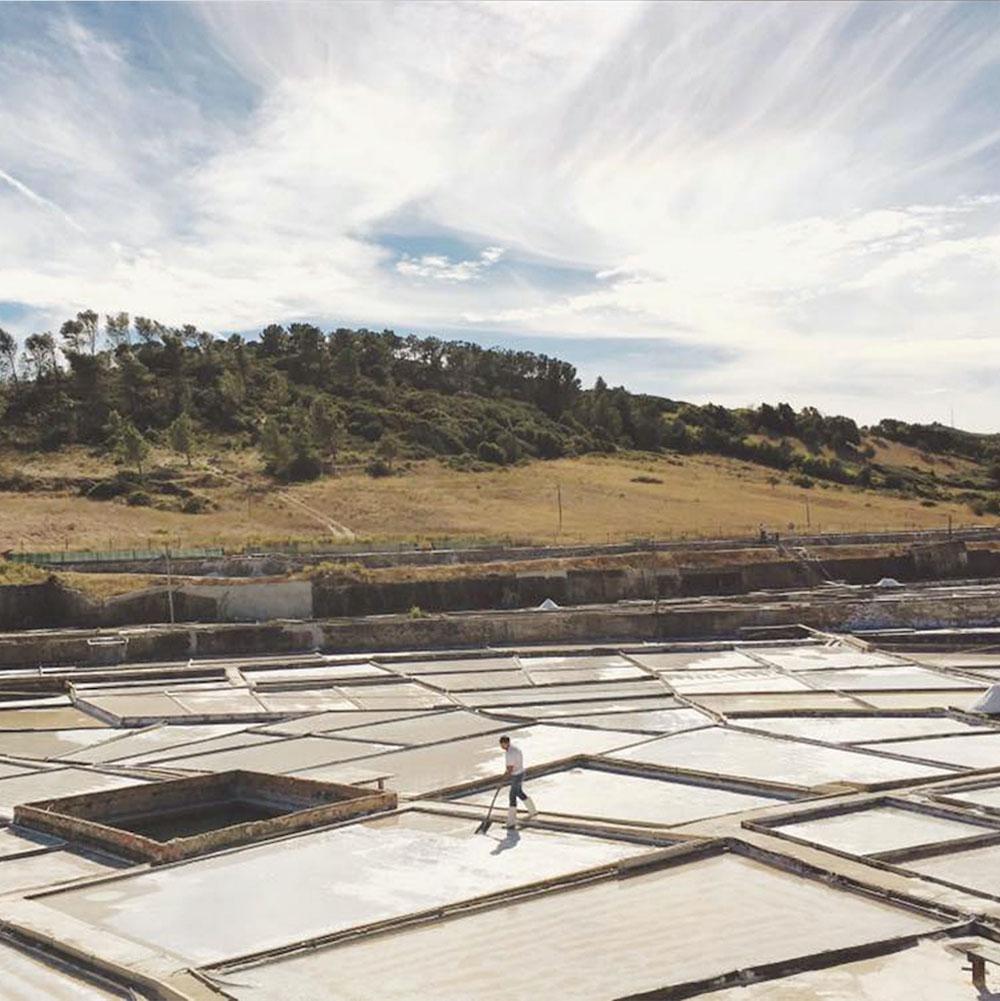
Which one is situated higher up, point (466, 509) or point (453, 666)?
point (466, 509)

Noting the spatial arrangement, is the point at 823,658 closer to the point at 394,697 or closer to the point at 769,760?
the point at 394,697

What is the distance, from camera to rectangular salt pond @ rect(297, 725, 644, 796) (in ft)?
46.4

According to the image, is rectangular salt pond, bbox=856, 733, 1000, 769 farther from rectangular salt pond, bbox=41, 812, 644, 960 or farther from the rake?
the rake

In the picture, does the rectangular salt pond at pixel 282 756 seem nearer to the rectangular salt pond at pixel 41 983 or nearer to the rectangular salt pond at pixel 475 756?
the rectangular salt pond at pixel 475 756

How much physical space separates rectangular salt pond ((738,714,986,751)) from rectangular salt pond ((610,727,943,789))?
612 millimetres

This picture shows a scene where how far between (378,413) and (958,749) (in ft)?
170

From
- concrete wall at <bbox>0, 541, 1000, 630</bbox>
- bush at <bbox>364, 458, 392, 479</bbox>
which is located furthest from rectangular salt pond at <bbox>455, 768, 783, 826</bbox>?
bush at <bbox>364, 458, 392, 479</bbox>

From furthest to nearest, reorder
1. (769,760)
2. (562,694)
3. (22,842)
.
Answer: (562,694) < (769,760) < (22,842)

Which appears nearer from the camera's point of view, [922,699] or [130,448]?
[922,699]

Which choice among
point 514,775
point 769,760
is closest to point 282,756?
point 514,775

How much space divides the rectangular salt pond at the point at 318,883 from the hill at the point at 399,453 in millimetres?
29101

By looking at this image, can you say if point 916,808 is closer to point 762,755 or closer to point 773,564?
point 762,755

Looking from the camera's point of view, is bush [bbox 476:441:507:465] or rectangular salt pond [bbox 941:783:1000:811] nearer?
rectangular salt pond [bbox 941:783:1000:811]

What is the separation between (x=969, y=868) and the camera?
32.4 feet
